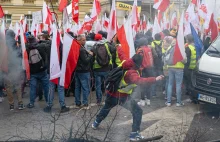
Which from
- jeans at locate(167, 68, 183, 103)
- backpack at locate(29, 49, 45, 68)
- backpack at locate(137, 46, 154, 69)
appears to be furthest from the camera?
jeans at locate(167, 68, 183, 103)

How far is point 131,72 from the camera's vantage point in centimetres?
525

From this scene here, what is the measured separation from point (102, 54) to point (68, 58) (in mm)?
1184

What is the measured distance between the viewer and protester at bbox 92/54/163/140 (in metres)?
5.21

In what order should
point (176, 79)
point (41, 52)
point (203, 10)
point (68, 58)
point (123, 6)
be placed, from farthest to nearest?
point (123, 6) → point (203, 10) → point (176, 79) → point (41, 52) → point (68, 58)

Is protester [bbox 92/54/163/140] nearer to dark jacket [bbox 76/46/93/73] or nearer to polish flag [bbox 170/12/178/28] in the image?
dark jacket [bbox 76/46/93/73]

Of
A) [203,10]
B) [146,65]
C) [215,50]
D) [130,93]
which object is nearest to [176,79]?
[146,65]

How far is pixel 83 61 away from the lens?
300 inches

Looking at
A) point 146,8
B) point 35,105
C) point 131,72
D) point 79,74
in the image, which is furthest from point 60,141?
point 146,8

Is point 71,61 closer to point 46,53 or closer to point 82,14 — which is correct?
point 46,53

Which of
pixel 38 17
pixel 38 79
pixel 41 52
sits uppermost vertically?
pixel 38 17

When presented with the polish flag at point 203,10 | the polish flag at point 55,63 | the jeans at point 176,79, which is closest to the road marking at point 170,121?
the jeans at point 176,79

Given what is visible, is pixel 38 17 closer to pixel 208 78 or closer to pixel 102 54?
pixel 102 54

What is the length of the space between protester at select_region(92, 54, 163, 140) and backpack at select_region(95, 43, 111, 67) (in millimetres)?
2173

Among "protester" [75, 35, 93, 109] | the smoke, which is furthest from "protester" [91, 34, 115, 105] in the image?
the smoke
